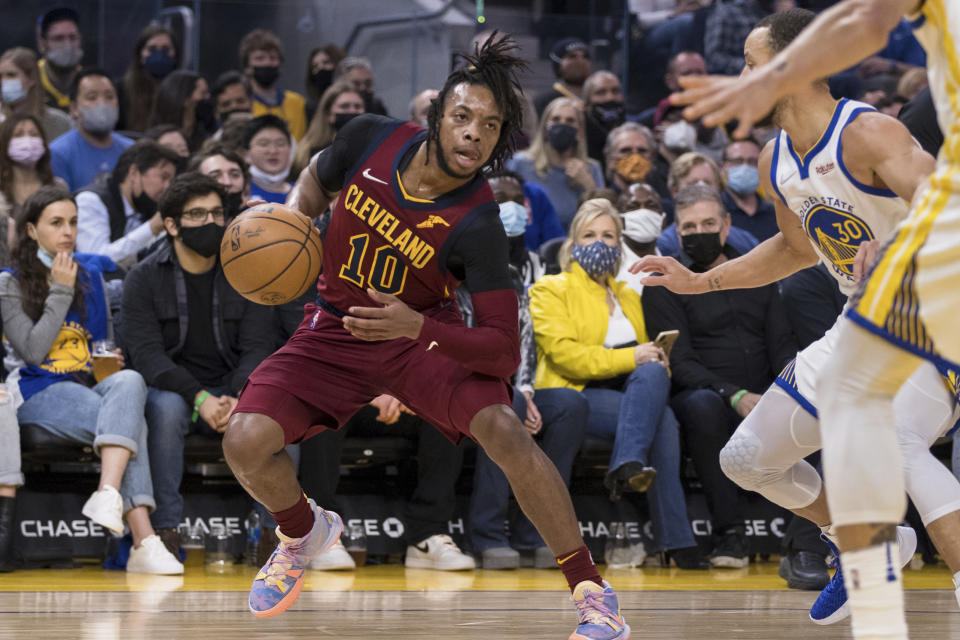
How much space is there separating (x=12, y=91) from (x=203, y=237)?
314 centimetres

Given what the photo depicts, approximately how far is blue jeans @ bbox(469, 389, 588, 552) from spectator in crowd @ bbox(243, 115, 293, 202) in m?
2.48

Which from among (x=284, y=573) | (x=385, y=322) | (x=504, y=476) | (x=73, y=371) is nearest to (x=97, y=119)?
(x=73, y=371)

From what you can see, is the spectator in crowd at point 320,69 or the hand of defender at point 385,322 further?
the spectator in crowd at point 320,69

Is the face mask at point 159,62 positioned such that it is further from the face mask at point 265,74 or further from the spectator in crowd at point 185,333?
the spectator in crowd at point 185,333

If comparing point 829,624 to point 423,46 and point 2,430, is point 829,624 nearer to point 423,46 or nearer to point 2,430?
point 2,430

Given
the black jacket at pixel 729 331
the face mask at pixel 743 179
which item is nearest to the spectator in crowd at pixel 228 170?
the black jacket at pixel 729 331

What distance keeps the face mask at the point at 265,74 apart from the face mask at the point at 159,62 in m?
0.64

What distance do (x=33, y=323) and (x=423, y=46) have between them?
4717 millimetres

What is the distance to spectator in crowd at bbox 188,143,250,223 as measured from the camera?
7000 millimetres

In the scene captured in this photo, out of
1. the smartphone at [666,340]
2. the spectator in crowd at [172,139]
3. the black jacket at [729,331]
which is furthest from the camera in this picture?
the spectator in crowd at [172,139]

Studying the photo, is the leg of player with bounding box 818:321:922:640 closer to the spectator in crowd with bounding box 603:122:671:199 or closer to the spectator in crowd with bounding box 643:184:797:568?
the spectator in crowd with bounding box 643:184:797:568

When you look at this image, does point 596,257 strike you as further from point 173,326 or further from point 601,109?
point 601,109

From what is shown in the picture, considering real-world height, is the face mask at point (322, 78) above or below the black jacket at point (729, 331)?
above

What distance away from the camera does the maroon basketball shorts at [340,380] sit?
4117 mm
